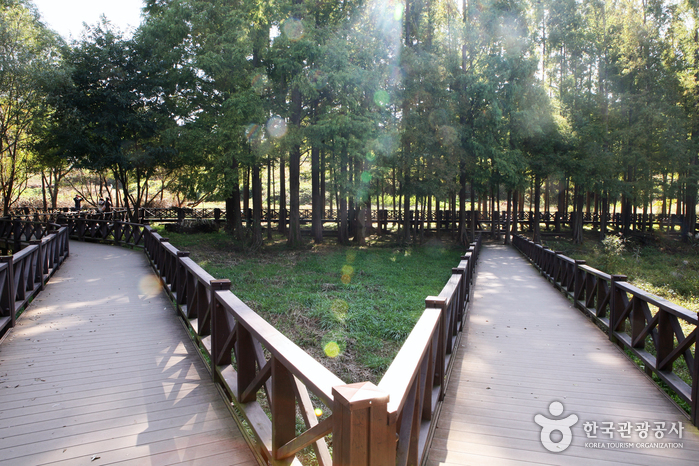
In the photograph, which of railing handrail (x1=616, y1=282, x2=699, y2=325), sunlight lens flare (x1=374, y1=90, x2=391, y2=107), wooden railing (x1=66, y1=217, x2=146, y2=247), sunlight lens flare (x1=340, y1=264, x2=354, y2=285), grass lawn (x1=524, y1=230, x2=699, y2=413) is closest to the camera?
railing handrail (x1=616, y1=282, x2=699, y2=325)

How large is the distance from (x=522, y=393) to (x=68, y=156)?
824 inches

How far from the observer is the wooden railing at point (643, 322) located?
145 inches

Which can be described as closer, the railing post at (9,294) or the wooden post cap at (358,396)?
the wooden post cap at (358,396)

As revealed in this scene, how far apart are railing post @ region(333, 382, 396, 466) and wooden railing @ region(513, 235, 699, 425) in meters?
3.15

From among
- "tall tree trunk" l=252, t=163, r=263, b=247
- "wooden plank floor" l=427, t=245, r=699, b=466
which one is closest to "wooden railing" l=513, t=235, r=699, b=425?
"wooden plank floor" l=427, t=245, r=699, b=466

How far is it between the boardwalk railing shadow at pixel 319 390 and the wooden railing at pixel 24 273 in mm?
277

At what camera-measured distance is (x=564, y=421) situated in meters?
3.46

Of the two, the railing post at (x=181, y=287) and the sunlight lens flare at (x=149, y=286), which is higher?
the railing post at (x=181, y=287)

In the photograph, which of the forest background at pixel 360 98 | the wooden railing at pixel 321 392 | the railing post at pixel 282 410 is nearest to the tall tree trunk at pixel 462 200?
the forest background at pixel 360 98

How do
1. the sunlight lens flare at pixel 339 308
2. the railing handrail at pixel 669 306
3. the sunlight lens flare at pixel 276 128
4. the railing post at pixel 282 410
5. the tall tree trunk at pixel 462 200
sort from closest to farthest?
1. the railing post at pixel 282 410
2. the railing handrail at pixel 669 306
3. the sunlight lens flare at pixel 339 308
4. the sunlight lens flare at pixel 276 128
5. the tall tree trunk at pixel 462 200

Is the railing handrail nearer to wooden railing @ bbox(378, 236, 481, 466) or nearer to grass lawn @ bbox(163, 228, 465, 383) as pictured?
wooden railing @ bbox(378, 236, 481, 466)

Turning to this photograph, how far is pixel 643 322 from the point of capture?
5082mm

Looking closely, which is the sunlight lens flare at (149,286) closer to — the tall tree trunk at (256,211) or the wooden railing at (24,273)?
the wooden railing at (24,273)

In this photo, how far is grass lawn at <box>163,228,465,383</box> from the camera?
6.35 meters
